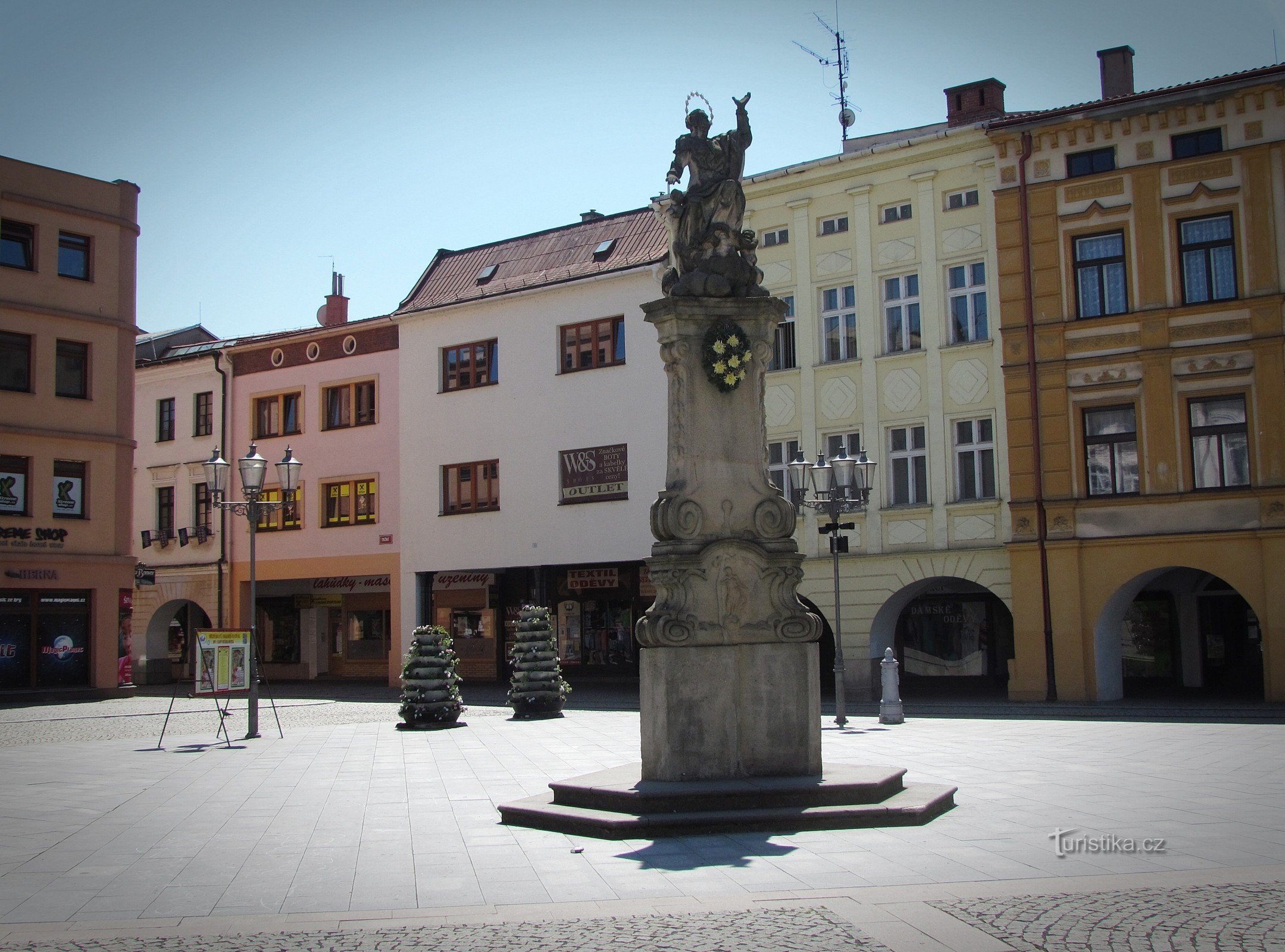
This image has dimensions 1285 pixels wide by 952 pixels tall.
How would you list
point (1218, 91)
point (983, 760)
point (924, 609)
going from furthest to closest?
1. point (924, 609)
2. point (1218, 91)
3. point (983, 760)

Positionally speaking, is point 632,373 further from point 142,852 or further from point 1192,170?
point 142,852

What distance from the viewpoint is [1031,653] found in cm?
2662

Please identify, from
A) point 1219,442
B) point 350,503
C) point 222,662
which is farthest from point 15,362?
point 1219,442

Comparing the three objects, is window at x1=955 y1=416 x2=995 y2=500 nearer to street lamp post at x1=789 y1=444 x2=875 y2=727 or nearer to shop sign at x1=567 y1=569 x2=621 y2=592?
street lamp post at x1=789 y1=444 x2=875 y2=727

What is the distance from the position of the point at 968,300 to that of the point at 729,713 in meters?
19.8

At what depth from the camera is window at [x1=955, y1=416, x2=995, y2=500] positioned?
27.8m

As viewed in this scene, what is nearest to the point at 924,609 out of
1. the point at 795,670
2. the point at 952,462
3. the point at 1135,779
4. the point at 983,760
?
the point at 952,462

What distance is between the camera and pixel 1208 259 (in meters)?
25.5

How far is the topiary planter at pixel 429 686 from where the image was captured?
21531 millimetres

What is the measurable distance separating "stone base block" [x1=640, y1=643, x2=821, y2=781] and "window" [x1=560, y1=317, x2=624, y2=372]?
22.8 metres

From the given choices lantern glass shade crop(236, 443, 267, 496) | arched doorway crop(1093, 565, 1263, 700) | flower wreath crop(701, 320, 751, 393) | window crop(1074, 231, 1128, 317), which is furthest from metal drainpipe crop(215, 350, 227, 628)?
flower wreath crop(701, 320, 751, 393)

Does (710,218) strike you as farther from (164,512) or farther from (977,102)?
(164,512)

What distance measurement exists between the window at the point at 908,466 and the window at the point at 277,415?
1942cm

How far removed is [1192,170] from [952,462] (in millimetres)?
7535
